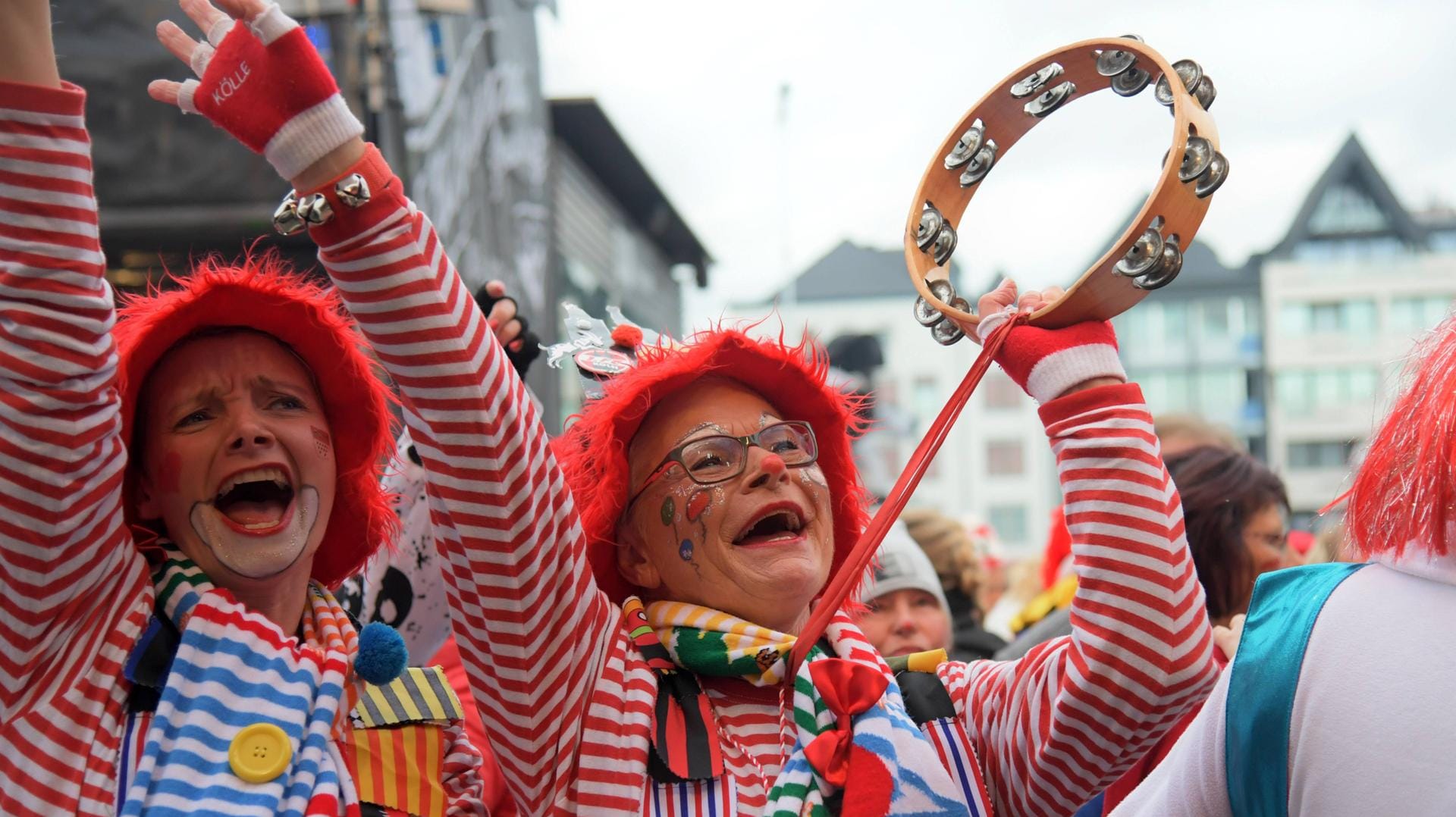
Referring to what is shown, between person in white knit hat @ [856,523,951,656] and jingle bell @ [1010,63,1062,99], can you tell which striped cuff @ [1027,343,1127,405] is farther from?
person in white knit hat @ [856,523,951,656]

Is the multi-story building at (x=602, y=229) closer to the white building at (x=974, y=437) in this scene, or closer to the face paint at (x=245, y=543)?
the face paint at (x=245, y=543)

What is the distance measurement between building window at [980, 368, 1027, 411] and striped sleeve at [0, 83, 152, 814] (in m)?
42.8

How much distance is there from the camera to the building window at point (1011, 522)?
4562cm

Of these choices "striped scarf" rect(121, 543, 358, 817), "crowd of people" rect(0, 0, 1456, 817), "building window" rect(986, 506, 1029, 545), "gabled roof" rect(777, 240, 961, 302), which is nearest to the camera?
"crowd of people" rect(0, 0, 1456, 817)

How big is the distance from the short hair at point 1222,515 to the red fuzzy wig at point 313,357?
1690 mm

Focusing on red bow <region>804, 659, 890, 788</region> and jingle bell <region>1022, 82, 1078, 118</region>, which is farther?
jingle bell <region>1022, 82, 1078, 118</region>

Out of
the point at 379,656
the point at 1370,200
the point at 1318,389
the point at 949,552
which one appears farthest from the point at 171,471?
the point at 1370,200

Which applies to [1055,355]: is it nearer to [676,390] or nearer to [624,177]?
[676,390]

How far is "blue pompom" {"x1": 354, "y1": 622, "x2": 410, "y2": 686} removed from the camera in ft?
6.82

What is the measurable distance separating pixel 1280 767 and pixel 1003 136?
1.17 meters

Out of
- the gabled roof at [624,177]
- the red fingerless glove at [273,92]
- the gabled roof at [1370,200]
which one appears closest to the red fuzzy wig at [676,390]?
the red fingerless glove at [273,92]

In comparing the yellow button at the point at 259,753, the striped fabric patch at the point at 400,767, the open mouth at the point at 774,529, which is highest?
the open mouth at the point at 774,529

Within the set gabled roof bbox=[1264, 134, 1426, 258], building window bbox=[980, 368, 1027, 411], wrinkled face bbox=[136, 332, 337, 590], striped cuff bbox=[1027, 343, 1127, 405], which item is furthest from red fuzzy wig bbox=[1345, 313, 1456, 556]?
gabled roof bbox=[1264, 134, 1426, 258]

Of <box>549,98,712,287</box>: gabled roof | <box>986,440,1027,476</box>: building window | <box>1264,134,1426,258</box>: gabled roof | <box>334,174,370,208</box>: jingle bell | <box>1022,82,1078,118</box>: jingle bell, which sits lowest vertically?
<box>334,174,370,208</box>: jingle bell
